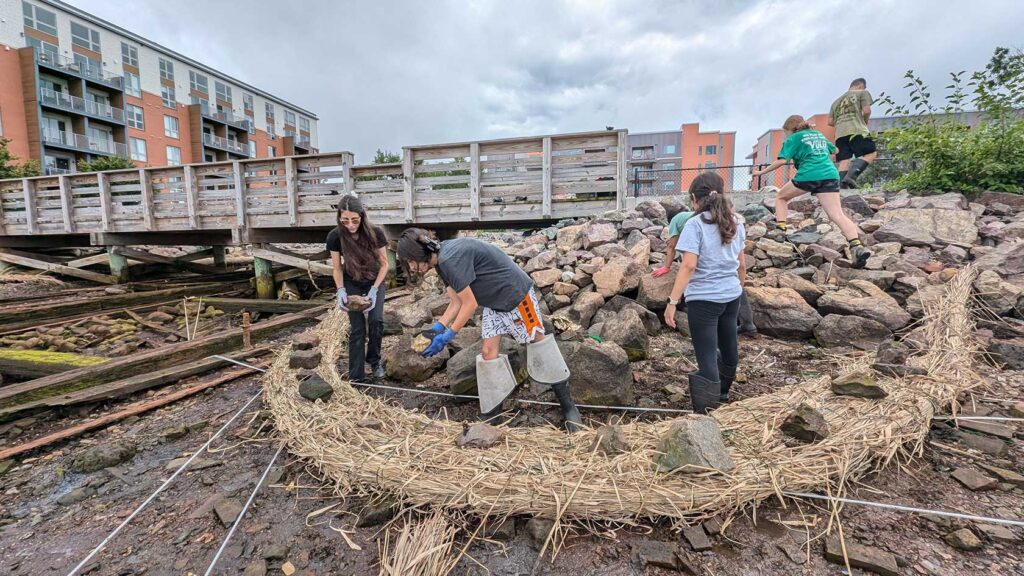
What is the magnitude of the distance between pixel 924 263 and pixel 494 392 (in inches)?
219

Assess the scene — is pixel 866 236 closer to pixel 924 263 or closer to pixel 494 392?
pixel 924 263

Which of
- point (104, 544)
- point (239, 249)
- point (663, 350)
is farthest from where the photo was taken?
point (239, 249)

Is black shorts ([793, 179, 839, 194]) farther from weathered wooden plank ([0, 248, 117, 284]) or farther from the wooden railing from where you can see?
weathered wooden plank ([0, 248, 117, 284])

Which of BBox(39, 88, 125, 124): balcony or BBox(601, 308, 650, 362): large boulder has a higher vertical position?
BBox(39, 88, 125, 124): balcony

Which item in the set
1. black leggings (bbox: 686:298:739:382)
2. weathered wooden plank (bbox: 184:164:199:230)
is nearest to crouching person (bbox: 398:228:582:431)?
black leggings (bbox: 686:298:739:382)

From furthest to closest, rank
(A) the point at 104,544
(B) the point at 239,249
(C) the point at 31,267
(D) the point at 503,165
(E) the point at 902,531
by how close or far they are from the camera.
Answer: (B) the point at 239,249, (C) the point at 31,267, (D) the point at 503,165, (A) the point at 104,544, (E) the point at 902,531

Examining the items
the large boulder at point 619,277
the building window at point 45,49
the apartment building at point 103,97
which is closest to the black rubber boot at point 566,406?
the large boulder at point 619,277

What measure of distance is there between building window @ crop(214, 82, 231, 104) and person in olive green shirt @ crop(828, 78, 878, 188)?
49379 millimetres

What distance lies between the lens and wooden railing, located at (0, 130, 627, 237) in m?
8.41

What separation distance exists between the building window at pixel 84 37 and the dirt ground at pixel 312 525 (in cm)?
4279

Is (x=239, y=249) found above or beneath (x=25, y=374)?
above

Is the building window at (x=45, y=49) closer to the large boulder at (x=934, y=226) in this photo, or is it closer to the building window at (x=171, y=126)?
the building window at (x=171, y=126)

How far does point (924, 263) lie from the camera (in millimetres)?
5301

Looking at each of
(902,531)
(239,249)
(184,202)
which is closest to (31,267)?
(239,249)
